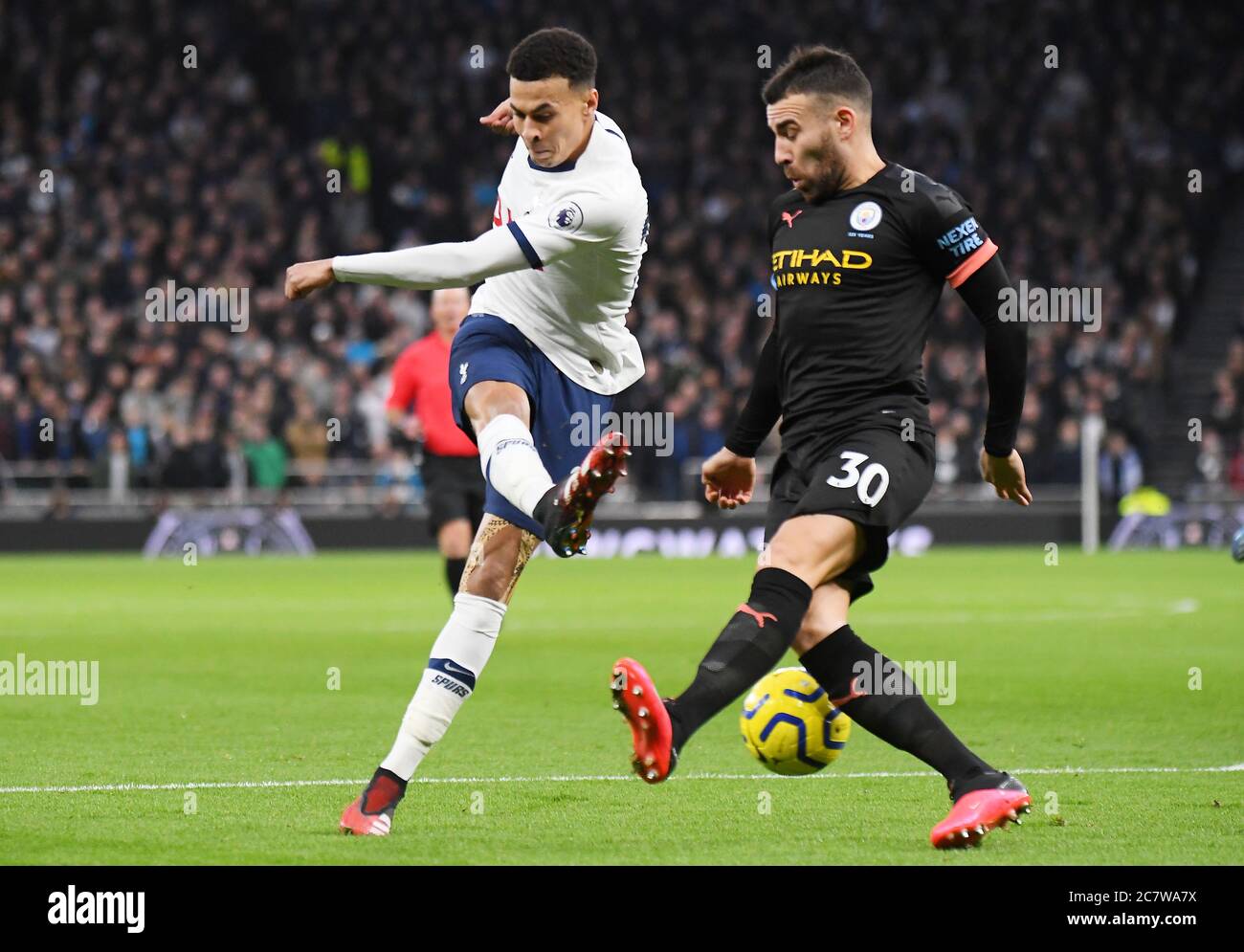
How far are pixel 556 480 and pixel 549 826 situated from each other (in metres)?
1.10

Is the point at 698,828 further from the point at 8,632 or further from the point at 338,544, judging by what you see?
the point at 338,544

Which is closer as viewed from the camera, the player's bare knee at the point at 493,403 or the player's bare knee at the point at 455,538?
the player's bare knee at the point at 493,403

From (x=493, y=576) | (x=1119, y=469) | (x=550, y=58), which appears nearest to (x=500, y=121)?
(x=550, y=58)

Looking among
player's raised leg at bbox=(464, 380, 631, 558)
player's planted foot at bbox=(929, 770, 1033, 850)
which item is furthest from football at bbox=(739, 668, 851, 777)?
player's raised leg at bbox=(464, 380, 631, 558)

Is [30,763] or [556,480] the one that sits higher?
[556,480]

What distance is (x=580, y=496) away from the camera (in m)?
5.41

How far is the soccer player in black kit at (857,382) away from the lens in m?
5.56

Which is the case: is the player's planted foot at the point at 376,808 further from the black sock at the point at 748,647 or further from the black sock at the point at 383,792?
the black sock at the point at 748,647

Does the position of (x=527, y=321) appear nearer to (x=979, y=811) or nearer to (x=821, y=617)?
(x=821, y=617)

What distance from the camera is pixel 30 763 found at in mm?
7551

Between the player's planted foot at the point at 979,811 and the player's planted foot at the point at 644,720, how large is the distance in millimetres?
927

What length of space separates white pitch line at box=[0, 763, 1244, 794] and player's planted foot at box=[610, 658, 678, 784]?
212 centimetres

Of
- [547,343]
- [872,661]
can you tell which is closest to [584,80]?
[547,343]

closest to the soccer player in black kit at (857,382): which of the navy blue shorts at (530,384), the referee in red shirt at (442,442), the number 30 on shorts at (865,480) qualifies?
the number 30 on shorts at (865,480)
